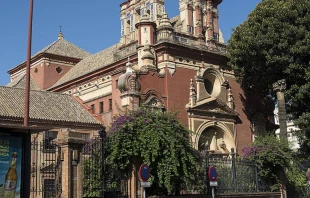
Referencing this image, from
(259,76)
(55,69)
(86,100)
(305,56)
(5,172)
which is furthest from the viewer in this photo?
(55,69)

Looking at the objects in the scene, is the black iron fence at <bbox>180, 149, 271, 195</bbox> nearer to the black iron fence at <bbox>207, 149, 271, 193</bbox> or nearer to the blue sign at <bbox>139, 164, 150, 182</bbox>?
the black iron fence at <bbox>207, 149, 271, 193</bbox>

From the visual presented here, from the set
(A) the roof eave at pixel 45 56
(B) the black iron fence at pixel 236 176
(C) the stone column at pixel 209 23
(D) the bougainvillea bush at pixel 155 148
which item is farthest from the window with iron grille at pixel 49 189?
(A) the roof eave at pixel 45 56

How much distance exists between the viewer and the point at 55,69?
158ft

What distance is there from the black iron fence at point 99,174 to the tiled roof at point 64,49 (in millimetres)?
32948

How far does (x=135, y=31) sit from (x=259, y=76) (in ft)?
36.6

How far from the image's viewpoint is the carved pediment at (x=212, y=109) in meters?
32.2

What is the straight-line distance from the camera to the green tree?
1157 inches

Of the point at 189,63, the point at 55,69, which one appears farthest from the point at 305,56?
the point at 55,69

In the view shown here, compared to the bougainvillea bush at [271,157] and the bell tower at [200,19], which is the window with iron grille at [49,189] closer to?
the bougainvillea bush at [271,157]

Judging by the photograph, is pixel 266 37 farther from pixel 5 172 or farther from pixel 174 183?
pixel 5 172

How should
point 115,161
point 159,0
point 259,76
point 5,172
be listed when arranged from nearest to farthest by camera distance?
point 5,172
point 115,161
point 259,76
point 159,0

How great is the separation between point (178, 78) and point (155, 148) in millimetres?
14230

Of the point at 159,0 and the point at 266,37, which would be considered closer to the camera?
the point at 266,37

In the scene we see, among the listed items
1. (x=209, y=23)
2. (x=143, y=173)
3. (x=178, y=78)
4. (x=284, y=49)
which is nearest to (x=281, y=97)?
(x=284, y=49)
